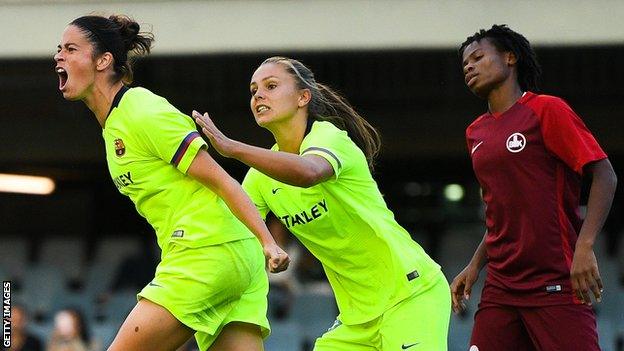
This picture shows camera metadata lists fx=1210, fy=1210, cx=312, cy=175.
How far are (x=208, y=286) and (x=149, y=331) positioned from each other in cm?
28

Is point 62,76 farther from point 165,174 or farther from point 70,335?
point 70,335

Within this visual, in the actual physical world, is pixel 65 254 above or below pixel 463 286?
below

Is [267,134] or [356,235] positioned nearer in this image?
[356,235]

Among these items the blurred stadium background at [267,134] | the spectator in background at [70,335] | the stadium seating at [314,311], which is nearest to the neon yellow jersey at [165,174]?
the spectator in background at [70,335]

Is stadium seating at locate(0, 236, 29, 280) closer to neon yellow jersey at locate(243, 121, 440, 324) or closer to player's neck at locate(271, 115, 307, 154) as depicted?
player's neck at locate(271, 115, 307, 154)

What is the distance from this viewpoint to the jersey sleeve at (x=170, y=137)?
4.49 meters

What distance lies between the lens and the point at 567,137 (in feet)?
15.5

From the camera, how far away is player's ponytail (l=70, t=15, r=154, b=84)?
483 centimetres

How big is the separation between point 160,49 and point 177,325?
6.64 metres

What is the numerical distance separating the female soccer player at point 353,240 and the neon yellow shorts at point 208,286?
294mm

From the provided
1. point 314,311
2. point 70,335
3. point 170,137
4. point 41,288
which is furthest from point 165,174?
point 41,288

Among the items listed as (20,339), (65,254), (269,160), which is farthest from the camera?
(65,254)

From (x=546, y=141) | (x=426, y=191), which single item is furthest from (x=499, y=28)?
(x=426, y=191)

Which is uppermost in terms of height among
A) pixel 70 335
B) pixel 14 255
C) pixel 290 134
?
pixel 290 134
